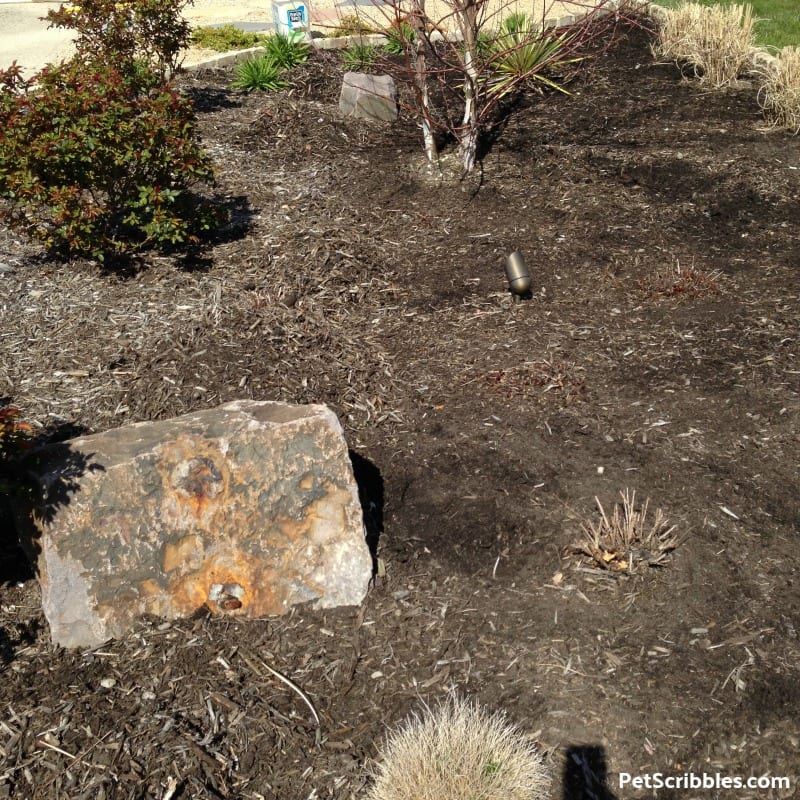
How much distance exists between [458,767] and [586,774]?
51 cm

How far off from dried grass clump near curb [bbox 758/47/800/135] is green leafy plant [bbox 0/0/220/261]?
516 cm

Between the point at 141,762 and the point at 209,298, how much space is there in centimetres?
305

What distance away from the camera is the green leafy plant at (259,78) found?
873 cm

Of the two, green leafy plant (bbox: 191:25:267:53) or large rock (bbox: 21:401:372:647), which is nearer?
large rock (bbox: 21:401:372:647)

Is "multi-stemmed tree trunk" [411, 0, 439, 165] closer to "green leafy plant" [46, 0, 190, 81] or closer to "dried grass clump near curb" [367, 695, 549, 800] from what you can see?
"green leafy plant" [46, 0, 190, 81]

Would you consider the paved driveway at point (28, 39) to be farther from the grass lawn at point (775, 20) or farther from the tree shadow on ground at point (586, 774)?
the tree shadow on ground at point (586, 774)

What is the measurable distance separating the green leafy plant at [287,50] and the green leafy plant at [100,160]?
3.45m

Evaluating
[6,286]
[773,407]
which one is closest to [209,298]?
[6,286]

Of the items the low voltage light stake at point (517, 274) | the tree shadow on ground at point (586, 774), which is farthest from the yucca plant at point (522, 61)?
the tree shadow on ground at point (586, 774)

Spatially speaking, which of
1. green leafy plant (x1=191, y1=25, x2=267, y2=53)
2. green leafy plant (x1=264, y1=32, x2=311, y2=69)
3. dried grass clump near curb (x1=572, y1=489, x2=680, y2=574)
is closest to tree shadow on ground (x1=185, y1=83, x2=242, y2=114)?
green leafy plant (x1=264, y1=32, x2=311, y2=69)

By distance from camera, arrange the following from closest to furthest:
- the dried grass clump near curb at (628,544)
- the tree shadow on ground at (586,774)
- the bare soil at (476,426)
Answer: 1. the tree shadow on ground at (586,774)
2. the bare soil at (476,426)
3. the dried grass clump near curb at (628,544)

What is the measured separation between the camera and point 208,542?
353cm

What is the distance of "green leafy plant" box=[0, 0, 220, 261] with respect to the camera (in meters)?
5.20

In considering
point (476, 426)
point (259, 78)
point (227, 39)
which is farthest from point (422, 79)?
A: point (227, 39)
